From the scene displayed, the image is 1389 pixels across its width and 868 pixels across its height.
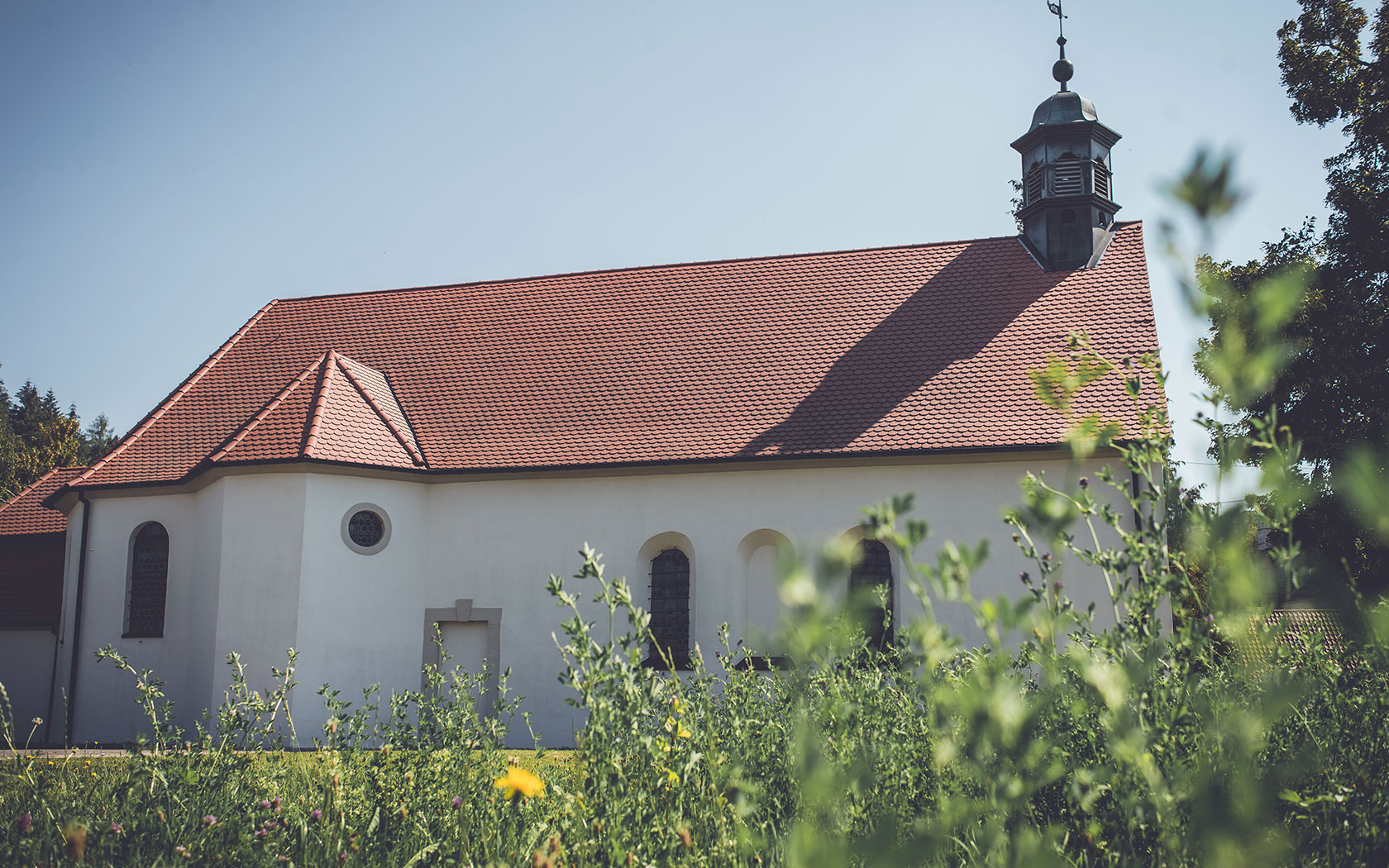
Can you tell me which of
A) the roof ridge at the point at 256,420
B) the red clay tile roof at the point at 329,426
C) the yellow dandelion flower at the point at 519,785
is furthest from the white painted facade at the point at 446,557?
the yellow dandelion flower at the point at 519,785

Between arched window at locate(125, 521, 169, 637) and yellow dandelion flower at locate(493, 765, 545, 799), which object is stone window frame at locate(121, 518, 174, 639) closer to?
arched window at locate(125, 521, 169, 637)

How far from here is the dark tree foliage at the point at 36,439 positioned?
1547 inches

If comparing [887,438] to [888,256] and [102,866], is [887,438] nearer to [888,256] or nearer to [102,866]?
[888,256]

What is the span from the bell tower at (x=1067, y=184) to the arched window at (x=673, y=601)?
28.4ft

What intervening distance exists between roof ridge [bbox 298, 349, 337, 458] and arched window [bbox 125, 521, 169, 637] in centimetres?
370

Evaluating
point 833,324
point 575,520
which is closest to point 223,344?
point 575,520

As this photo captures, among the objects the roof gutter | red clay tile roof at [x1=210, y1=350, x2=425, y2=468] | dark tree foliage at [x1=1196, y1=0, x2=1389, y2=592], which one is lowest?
the roof gutter

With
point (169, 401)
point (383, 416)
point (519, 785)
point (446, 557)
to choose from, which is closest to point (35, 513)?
point (169, 401)

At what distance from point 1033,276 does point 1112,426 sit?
17382 millimetres

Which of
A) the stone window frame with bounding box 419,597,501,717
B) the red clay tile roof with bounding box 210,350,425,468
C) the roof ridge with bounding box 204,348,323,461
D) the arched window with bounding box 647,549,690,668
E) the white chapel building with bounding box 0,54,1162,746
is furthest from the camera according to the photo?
the stone window frame with bounding box 419,597,501,717

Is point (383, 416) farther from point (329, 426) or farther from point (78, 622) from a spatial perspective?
point (78, 622)

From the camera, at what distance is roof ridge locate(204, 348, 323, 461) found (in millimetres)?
15891

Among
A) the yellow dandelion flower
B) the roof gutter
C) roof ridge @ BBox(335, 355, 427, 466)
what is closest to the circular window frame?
roof ridge @ BBox(335, 355, 427, 466)

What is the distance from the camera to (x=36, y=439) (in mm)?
56500
